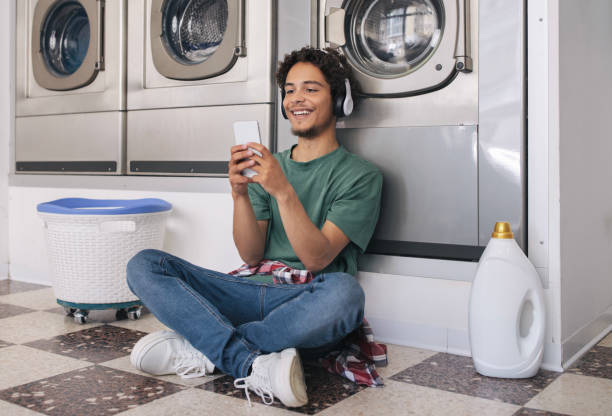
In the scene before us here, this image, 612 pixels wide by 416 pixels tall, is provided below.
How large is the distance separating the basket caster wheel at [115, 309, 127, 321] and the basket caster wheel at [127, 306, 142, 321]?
0.12 ft

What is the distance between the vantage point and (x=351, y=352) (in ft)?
4.94

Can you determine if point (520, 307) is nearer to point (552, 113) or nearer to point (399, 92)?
point (552, 113)

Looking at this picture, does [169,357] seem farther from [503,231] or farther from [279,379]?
[503,231]

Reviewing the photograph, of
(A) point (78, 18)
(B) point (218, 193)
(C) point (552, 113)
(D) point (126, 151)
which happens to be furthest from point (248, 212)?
(A) point (78, 18)

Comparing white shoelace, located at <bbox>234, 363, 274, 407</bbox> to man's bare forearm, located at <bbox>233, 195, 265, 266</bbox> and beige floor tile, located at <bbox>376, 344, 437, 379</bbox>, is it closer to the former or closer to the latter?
beige floor tile, located at <bbox>376, 344, 437, 379</bbox>

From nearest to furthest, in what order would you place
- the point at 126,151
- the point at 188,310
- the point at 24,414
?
the point at 24,414, the point at 188,310, the point at 126,151

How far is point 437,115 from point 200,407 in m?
1.04

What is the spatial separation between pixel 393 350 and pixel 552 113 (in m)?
0.80

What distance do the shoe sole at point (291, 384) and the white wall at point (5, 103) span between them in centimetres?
213

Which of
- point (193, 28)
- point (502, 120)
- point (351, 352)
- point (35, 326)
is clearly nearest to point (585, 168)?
point (502, 120)

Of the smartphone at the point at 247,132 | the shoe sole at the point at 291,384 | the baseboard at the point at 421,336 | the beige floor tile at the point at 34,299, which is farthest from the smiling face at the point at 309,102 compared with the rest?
the beige floor tile at the point at 34,299

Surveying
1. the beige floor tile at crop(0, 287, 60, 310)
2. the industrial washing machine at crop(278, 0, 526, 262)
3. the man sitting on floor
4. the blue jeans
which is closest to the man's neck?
the man sitting on floor

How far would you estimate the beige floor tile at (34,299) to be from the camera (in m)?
2.26

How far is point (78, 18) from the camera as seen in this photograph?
2660 millimetres
